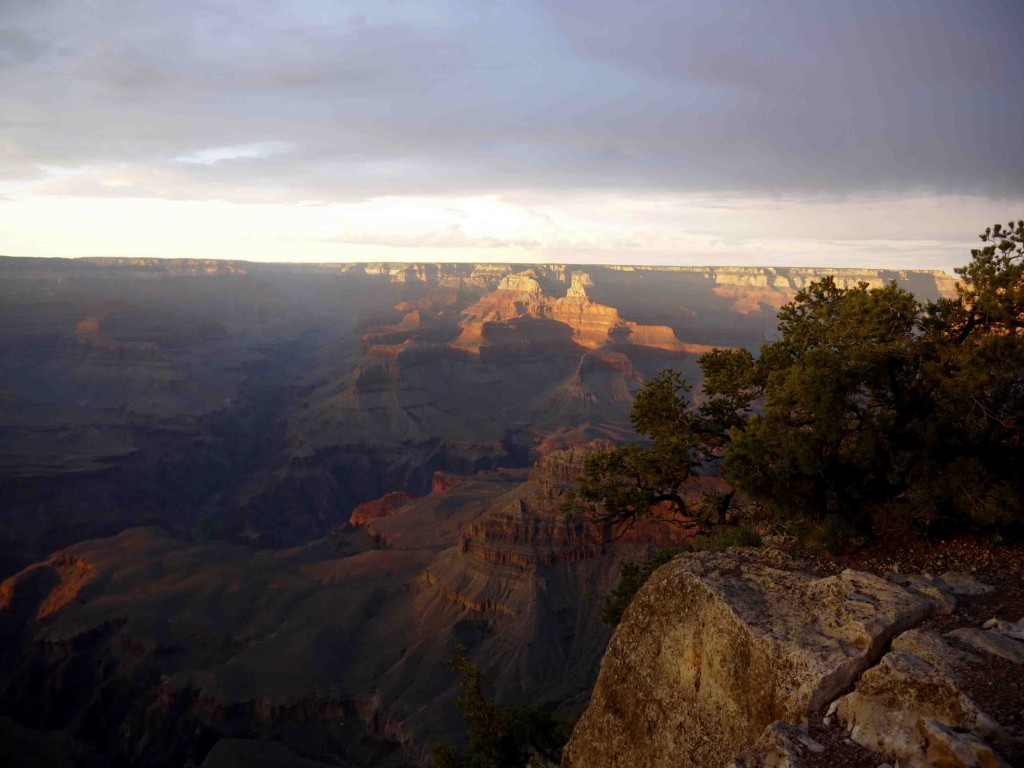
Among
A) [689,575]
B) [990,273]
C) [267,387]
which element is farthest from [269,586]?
[267,387]

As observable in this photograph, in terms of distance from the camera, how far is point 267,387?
160500 millimetres

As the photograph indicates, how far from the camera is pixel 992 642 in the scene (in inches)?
369

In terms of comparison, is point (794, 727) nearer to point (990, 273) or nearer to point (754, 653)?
point (754, 653)

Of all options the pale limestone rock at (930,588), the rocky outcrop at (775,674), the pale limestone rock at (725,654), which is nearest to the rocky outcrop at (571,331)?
the pale limestone rock at (725,654)

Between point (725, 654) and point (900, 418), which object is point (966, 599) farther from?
point (900, 418)

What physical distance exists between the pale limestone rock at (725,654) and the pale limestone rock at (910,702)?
1.43 feet

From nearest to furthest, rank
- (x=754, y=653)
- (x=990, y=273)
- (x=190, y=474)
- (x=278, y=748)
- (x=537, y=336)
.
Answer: (x=754, y=653) → (x=990, y=273) → (x=278, y=748) → (x=190, y=474) → (x=537, y=336)

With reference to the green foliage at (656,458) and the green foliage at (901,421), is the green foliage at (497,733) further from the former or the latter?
the green foliage at (901,421)

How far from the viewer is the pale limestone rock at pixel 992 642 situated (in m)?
9.11

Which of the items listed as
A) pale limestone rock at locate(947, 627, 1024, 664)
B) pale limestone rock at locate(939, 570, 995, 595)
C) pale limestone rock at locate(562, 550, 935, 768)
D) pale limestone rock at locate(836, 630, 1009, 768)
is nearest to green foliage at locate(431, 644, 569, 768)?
pale limestone rock at locate(562, 550, 935, 768)

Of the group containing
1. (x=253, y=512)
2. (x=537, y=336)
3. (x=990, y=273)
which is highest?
(x=990, y=273)

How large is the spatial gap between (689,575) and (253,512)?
88941mm

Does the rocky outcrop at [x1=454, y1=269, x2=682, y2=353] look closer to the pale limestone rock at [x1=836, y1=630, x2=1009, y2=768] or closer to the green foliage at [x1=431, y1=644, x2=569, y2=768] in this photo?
the green foliage at [x1=431, y1=644, x2=569, y2=768]

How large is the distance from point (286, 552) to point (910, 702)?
195 feet
